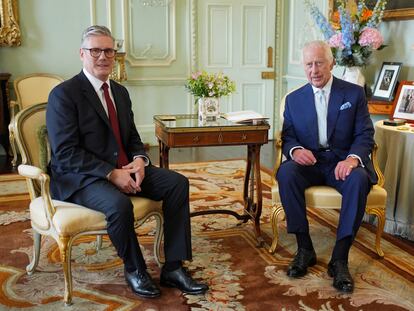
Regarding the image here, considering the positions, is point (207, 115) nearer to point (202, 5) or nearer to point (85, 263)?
point (85, 263)

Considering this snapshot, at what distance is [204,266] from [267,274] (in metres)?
0.35

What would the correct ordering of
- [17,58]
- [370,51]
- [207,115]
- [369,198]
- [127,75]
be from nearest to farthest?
[369,198] < [207,115] < [370,51] < [17,58] < [127,75]

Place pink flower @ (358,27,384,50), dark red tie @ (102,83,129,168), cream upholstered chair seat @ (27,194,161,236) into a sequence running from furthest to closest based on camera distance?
pink flower @ (358,27,384,50), dark red tie @ (102,83,129,168), cream upholstered chair seat @ (27,194,161,236)

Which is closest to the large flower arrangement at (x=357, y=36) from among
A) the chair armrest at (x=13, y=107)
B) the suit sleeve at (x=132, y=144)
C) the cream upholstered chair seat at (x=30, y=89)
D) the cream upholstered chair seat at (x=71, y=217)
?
the suit sleeve at (x=132, y=144)

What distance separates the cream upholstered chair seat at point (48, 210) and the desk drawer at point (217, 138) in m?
0.45

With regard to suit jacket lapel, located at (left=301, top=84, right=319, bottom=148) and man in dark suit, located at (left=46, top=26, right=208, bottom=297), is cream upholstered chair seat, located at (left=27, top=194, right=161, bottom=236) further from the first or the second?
suit jacket lapel, located at (left=301, top=84, right=319, bottom=148)

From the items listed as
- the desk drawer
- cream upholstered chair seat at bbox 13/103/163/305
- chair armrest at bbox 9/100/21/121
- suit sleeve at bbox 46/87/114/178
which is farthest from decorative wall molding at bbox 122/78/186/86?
suit sleeve at bbox 46/87/114/178

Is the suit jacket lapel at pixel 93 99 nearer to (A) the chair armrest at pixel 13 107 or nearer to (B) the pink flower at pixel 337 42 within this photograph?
(B) the pink flower at pixel 337 42

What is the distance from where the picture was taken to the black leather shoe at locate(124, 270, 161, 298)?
94.7 inches

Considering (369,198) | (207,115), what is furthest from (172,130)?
(369,198)

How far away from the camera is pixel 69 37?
576 cm

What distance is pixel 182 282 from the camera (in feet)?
8.12

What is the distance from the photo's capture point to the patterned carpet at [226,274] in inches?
93.0

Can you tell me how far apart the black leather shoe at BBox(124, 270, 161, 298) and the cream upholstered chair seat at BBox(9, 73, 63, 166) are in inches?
131
